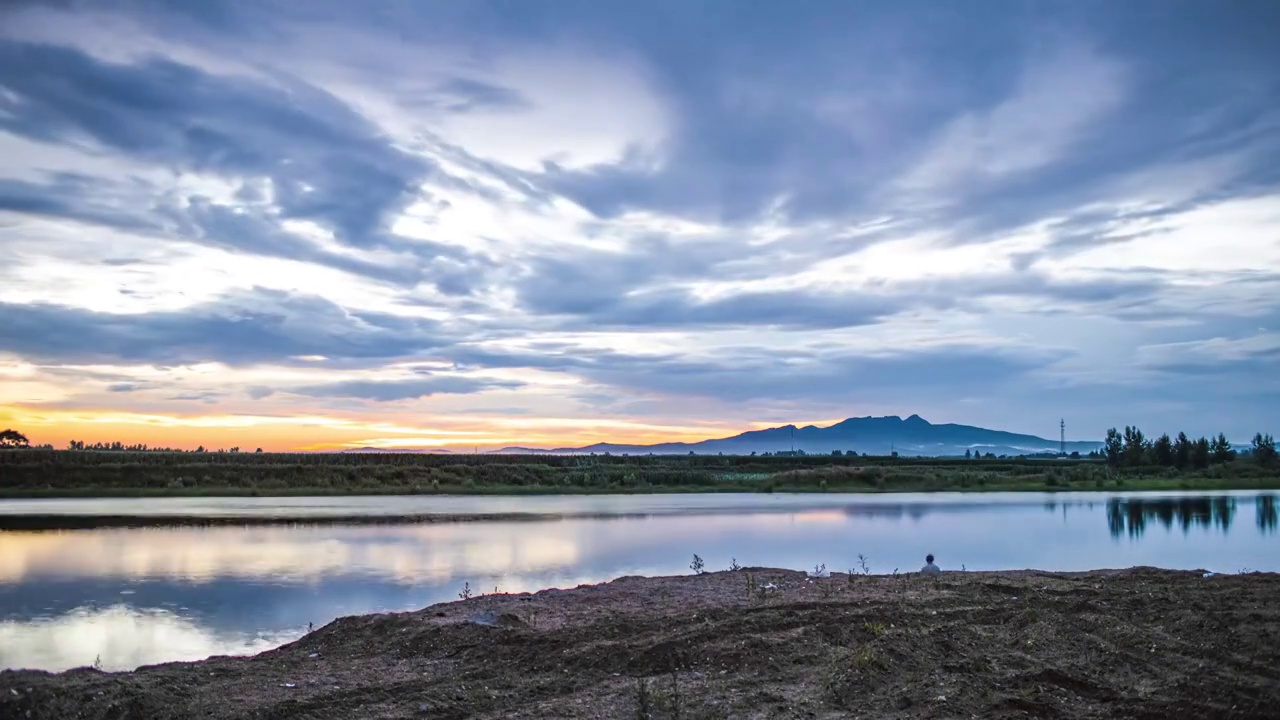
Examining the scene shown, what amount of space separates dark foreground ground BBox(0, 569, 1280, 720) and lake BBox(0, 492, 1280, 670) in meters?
3.01

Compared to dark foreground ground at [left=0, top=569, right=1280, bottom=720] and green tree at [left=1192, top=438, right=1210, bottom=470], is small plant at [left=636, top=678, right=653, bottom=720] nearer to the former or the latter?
dark foreground ground at [left=0, top=569, right=1280, bottom=720]

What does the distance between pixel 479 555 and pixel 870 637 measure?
14.2 m

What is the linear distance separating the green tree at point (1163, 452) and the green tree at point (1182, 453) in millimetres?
397

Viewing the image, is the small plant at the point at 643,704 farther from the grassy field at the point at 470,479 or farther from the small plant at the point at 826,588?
the grassy field at the point at 470,479

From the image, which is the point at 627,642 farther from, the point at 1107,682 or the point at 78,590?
the point at 78,590

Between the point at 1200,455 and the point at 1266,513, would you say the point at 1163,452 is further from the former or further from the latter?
the point at 1266,513

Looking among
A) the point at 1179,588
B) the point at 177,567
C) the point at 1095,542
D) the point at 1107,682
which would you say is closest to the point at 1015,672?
the point at 1107,682

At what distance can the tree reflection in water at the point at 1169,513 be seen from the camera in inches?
1199

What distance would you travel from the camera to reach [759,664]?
8883 mm

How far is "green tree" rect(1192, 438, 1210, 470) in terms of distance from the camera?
79.4m

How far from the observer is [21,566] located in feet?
64.6

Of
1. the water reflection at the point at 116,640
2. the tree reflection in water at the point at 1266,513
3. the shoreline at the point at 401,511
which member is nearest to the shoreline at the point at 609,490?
the shoreline at the point at 401,511

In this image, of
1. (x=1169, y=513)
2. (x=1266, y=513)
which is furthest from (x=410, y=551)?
(x=1266, y=513)

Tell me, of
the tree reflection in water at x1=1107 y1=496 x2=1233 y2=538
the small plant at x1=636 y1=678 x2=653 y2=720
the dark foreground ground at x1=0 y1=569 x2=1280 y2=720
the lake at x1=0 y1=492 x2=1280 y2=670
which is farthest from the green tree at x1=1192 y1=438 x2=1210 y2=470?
the small plant at x1=636 y1=678 x2=653 y2=720
